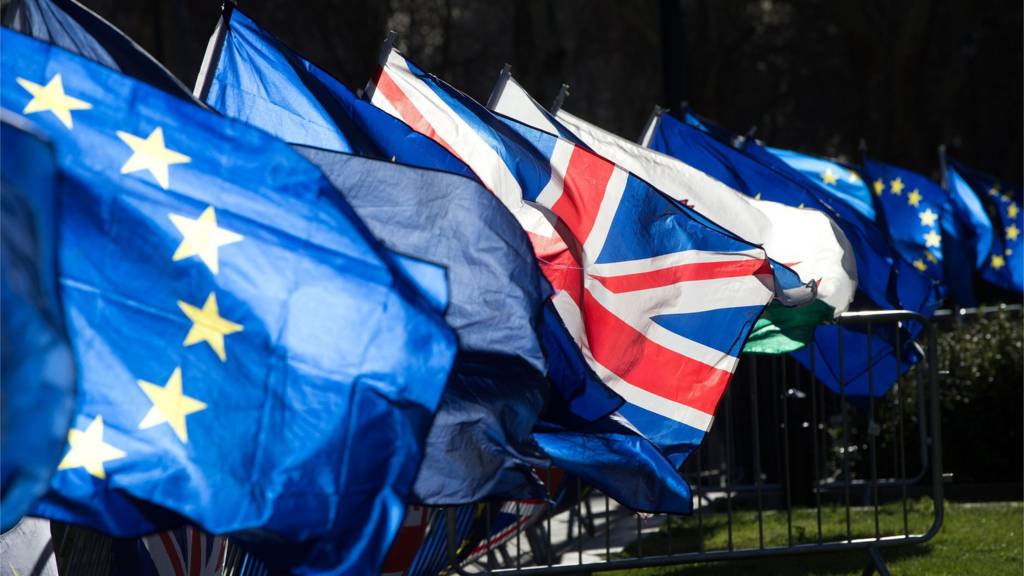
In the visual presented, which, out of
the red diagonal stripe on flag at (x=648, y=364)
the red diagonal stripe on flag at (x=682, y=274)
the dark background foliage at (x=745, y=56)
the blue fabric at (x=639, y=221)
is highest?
the dark background foliage at (x=745, y=56)

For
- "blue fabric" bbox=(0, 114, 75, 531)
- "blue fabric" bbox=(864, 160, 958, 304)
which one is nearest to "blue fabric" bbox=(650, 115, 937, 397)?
"blue fabric" bbox=(864, 160, 958, 304)

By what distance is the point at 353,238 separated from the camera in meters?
4.00

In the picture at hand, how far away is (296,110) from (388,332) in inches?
104

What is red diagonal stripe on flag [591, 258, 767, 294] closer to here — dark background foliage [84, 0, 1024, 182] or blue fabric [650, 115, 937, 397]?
blue fabric [650, 115, 937, 397]

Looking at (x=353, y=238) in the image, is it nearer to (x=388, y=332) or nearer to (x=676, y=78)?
(x=388, y=332)

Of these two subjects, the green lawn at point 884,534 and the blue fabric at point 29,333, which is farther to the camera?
the green lawn at point 884,534

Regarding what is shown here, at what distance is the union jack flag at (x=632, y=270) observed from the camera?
20.9 feet

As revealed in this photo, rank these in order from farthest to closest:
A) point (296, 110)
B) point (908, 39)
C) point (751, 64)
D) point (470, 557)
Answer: point (751, 64) < point (908, 39) < point (470, 557) < point (296, 110)

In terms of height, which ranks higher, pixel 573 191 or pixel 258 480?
pixel 573 191

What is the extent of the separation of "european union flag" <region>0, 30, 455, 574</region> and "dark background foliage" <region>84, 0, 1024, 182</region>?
19637mm

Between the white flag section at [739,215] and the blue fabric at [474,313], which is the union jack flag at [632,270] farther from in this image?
the blue fabric at [474,313]

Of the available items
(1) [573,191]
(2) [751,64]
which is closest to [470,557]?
Result: (1) [573,191]

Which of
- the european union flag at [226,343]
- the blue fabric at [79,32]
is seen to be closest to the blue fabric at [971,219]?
the blue fabric at [79,32]

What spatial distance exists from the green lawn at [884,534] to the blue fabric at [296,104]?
2552mm
